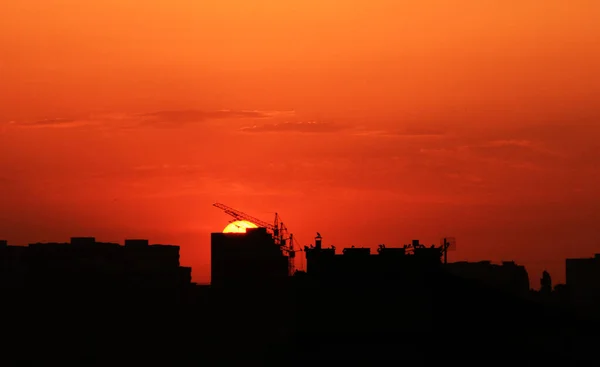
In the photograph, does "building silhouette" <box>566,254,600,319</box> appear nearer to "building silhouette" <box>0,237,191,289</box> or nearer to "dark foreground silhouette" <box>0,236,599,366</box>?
"dark foreground silhouette" <box>0,236,599,366</box>

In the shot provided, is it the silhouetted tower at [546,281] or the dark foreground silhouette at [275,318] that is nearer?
the dark foreground silhouette at [275,318]

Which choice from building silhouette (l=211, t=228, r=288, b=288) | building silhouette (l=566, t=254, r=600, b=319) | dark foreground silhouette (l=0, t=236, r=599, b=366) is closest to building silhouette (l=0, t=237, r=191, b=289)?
dark foreground silhouette (l=0, t=236, r=599, b=366)

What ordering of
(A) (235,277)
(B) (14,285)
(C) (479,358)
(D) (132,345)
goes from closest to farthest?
(C) (479,358)
(D) (132,345)
(B) (14,285)
(A) (235,277)

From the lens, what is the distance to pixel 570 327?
67.5 m

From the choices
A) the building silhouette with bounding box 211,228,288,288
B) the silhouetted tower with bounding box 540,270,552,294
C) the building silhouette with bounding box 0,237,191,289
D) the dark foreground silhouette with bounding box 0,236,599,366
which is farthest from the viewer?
the silhouetted tower with bounding box 540,270,552,294

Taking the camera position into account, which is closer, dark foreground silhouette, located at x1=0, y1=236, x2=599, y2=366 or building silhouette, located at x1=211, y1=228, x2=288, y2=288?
dark foreground silhouette, located at x1=0, y1=236, x2=599, y2=366

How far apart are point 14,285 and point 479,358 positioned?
61.6 m

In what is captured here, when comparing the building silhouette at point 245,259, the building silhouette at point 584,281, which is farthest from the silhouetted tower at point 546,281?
the building silhouette at point 245,259

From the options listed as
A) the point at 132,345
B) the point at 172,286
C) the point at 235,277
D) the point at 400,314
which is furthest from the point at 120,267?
the point at 400,314

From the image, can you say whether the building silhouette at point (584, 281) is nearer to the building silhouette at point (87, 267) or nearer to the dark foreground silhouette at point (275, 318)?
the dark foreground silhouette at point (275, 318)

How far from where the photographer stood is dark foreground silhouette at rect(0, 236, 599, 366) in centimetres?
6706

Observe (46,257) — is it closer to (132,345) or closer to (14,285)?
(14,285)

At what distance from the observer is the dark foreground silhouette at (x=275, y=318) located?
220 feet

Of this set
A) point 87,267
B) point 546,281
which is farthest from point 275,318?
point 546,281
